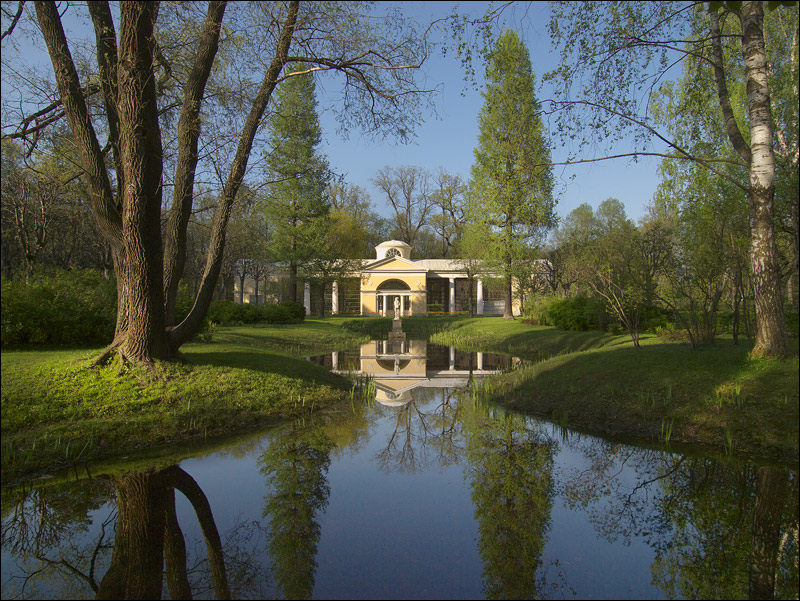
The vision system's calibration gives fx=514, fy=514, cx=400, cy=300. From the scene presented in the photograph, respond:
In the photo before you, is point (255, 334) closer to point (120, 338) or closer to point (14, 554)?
point (120, 338)

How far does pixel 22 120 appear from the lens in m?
8.77

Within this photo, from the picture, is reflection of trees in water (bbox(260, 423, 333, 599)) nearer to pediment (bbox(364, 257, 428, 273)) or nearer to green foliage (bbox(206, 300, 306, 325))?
green foliage (bbox(206, 300, 306, 325))

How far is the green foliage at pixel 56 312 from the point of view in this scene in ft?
36.3

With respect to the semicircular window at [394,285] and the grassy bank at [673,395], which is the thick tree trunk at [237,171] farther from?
the semicircular window at [394,285]

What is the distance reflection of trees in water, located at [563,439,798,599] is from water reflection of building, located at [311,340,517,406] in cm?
513

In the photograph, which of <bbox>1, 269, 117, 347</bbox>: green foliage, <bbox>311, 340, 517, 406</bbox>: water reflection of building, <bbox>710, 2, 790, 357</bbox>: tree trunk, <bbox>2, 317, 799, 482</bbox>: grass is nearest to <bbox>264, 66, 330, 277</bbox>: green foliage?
<bbox>311, 340, 517, 406</bbox>: water reflection of building

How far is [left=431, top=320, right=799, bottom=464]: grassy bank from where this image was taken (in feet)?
21.6

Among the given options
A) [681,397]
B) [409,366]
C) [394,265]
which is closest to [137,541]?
[681,397]

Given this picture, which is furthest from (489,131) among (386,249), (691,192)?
(386,249)

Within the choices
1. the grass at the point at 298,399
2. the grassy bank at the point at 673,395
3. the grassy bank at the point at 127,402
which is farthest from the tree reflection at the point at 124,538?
the grassy bank at the point at 673,395

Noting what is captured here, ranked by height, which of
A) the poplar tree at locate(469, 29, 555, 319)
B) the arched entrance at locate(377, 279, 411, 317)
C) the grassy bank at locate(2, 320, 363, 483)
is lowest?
the grassy bank at locate(2, 320, 363, 483)

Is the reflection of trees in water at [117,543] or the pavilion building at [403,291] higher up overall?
the pavilion building at [403,291]

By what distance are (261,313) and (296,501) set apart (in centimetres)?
2343

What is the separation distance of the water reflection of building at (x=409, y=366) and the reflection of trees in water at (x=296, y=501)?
335 cm
